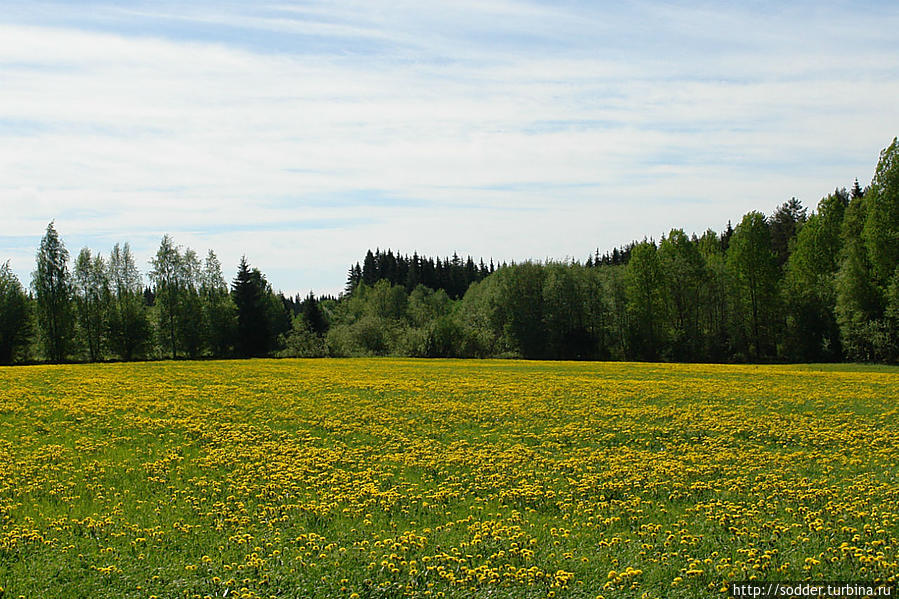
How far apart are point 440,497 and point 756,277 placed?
248 feet

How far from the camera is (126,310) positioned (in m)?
80.2

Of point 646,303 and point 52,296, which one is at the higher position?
point 52,296

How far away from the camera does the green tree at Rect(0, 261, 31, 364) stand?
247 ft


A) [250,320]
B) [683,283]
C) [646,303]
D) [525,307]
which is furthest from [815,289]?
[250,320]

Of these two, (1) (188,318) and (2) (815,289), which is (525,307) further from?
(1) (188,318)

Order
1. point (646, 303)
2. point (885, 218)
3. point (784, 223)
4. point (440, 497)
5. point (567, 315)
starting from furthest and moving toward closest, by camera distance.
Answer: point (784, 223)
point (567, 315)
point (646, 303)
point (885, 218)
point (440, 497)

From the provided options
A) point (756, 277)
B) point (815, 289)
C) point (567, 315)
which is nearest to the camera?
point (815, 289)

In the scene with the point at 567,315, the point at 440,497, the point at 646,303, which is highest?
the point at 646,303

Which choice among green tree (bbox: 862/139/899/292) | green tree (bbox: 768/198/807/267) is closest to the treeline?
green tree (bbox: 768/198/807/267)

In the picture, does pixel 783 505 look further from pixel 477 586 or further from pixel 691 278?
pixel 691 278

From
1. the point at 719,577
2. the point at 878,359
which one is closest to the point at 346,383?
the point at 719,577

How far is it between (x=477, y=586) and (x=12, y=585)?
6934 mm

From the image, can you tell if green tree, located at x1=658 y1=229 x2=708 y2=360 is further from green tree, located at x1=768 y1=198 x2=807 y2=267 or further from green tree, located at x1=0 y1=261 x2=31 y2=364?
green tree, located at x1=0 y1=261 x2=31 y2=364

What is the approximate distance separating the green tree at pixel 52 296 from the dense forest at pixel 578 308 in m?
0.14
